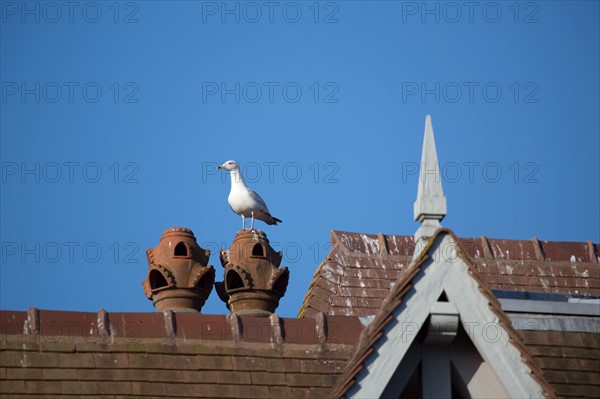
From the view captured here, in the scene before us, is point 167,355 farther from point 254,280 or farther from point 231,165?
point 231,165

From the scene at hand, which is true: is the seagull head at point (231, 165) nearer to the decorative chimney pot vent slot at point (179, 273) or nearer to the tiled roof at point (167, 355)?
the decorative chimney pot vent slot at point (179, 273)

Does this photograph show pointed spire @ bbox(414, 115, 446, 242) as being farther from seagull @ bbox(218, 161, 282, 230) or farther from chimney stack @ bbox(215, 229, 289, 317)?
seagull @ bbox(218, 161, 282, 230)

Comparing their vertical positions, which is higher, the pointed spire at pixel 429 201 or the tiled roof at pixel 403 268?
the tiled roof at pixel 403 268

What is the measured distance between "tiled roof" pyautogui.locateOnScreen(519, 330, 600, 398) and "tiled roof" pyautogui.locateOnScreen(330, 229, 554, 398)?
1853 millimetres

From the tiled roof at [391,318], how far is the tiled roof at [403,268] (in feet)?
15.3

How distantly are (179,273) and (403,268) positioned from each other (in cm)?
279

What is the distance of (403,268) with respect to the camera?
1489 cm

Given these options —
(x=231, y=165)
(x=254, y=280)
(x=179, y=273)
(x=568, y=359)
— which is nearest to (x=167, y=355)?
(x=179, y=273)

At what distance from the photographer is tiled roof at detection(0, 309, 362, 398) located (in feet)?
34.9

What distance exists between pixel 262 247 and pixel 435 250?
478 centimetres

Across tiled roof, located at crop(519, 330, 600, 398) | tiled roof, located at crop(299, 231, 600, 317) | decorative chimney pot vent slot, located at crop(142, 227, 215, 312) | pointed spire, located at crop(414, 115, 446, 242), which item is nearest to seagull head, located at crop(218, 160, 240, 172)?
tiled roof, located at crop(299, 231, 600, 317)

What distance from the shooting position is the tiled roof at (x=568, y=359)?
38.5ft

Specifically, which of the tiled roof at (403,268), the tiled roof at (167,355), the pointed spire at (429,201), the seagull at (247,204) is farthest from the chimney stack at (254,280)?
the seagull at (247,204)

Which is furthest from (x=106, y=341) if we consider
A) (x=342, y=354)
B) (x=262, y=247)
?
(x=262, y=247)
